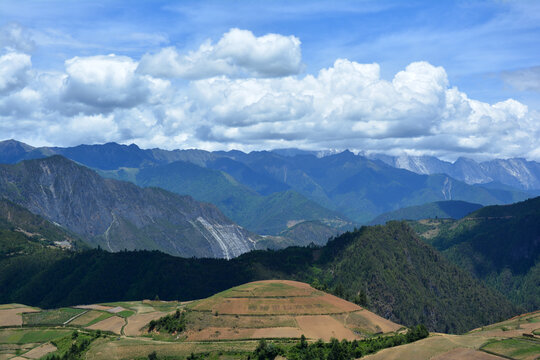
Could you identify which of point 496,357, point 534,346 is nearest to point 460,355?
point 496,357

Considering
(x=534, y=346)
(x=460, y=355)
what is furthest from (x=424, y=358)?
(x=534, y=346)

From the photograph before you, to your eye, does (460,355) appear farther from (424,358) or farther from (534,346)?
(534,346)

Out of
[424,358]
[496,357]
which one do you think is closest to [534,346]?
[496,357]

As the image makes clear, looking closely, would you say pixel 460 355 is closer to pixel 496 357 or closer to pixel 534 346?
pixel 496 357
